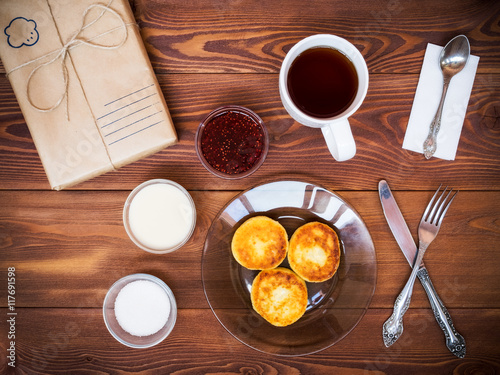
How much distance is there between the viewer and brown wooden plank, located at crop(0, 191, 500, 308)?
3.04 feet

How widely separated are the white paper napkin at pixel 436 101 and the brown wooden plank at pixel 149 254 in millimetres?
154

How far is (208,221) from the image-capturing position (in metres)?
0.92

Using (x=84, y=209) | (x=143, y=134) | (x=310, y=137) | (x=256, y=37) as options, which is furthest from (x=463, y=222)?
(x=84, y=209)

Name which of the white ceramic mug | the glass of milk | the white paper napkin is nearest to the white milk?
the glass of milk

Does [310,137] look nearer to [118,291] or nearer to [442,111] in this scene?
[442,111]

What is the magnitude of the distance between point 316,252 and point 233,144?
332 millimetres

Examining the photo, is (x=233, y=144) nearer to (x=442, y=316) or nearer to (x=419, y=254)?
(x=419, y=254)

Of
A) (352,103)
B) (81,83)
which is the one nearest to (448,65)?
(352,103)

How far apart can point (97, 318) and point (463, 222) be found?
3.25ft

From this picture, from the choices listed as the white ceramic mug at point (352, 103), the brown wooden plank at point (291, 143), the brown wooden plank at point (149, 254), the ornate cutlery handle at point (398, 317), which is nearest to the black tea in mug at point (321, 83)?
the white ceramic mug at point (352, 103)

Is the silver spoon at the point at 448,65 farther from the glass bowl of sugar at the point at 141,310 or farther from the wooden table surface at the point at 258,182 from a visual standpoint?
the glass bowl of sugar at the point at 141,310

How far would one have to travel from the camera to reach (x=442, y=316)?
912 millimetres

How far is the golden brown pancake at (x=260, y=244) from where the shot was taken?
86 cm

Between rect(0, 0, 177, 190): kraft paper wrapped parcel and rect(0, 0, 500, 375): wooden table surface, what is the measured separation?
83 mm
